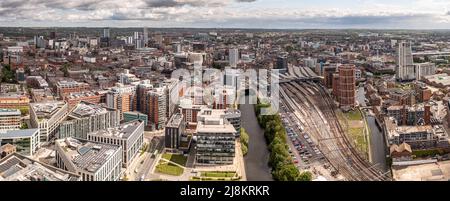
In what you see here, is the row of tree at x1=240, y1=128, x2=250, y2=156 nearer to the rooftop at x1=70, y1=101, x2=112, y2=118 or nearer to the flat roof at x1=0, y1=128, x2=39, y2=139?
the rooftop at x1=70, y1=101, x2=112, y2=118

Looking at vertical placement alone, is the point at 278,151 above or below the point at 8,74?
below

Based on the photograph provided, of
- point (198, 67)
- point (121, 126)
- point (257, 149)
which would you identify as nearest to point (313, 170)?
point (257, 149)

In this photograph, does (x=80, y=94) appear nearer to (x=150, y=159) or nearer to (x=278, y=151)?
(x=150, y=159)

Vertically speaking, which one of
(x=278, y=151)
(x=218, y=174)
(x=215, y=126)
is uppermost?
(x=215, y=126)

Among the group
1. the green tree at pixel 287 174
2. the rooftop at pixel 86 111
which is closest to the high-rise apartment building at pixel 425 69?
the green tree at pixel 287 174

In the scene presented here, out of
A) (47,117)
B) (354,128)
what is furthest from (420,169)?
(47,117)
